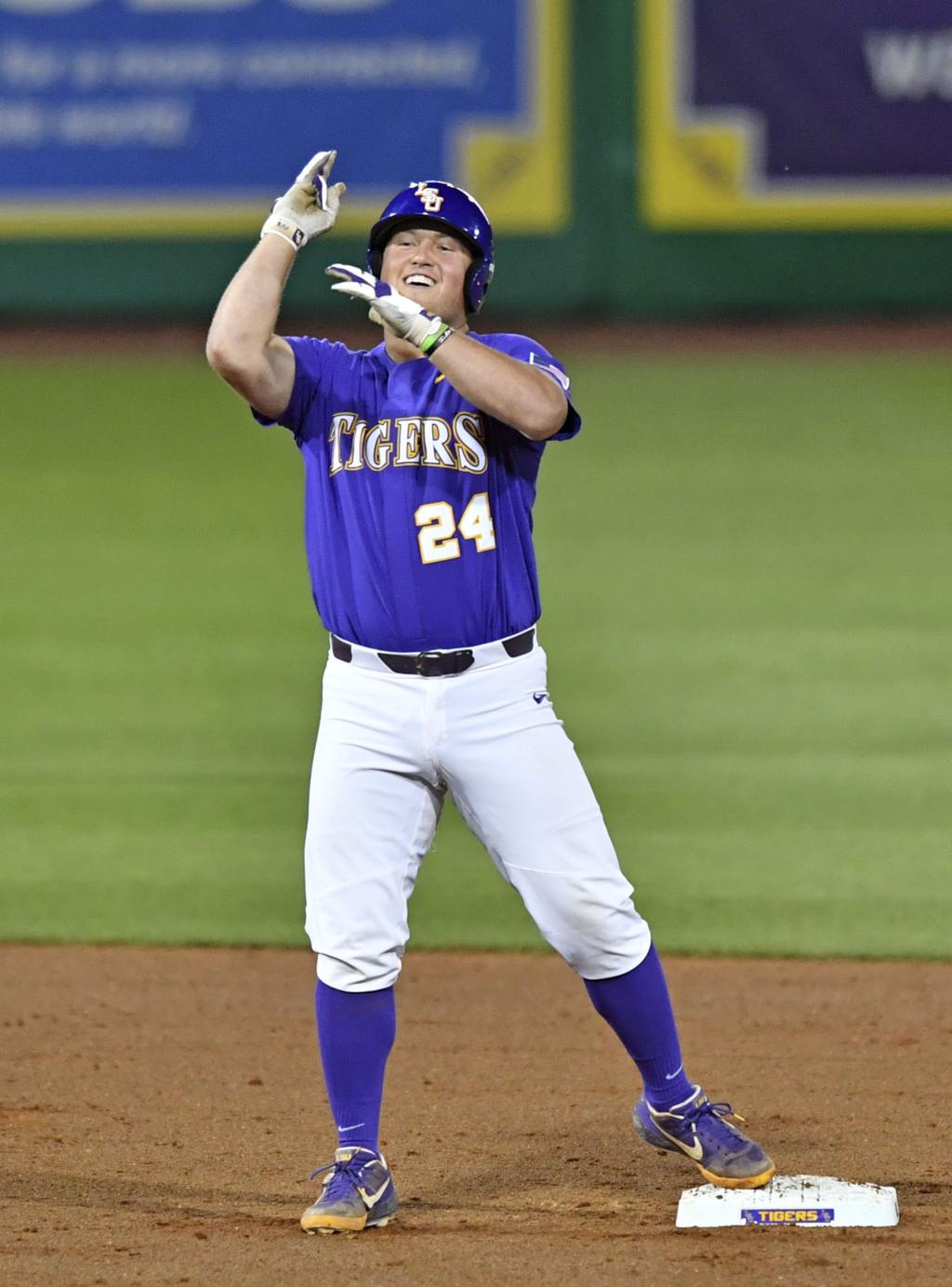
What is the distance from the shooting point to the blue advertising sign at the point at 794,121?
1672 centimetres

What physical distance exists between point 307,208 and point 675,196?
13.4 metres

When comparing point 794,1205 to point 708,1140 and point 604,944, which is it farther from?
point 604,944

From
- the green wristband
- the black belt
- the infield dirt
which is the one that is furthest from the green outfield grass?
the green wristband

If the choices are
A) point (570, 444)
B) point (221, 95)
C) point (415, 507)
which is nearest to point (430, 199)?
point (415, 507)

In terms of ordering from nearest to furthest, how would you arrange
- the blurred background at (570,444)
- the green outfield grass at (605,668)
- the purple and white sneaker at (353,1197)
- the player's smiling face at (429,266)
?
the purple and white sneaker at (353,1197)
the player's smiling face at (429,266)
the green outfield grass at (605,668)
the blurred background at (570,444)

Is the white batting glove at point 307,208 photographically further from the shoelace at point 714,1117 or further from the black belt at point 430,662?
the shoelace at point 714,1117

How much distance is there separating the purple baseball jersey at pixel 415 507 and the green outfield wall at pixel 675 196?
12.8 metres

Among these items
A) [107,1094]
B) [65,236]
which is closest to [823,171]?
[65,236]

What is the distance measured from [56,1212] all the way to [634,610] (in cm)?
623

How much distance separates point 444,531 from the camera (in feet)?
12.7

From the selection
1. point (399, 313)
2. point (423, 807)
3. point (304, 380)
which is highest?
point (399, 313)

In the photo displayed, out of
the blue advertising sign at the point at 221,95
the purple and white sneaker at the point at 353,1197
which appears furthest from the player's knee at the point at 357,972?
the blue advertising sign at the point at 221,95

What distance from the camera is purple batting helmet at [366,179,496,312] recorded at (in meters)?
3.91

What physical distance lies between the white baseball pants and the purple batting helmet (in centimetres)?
78
